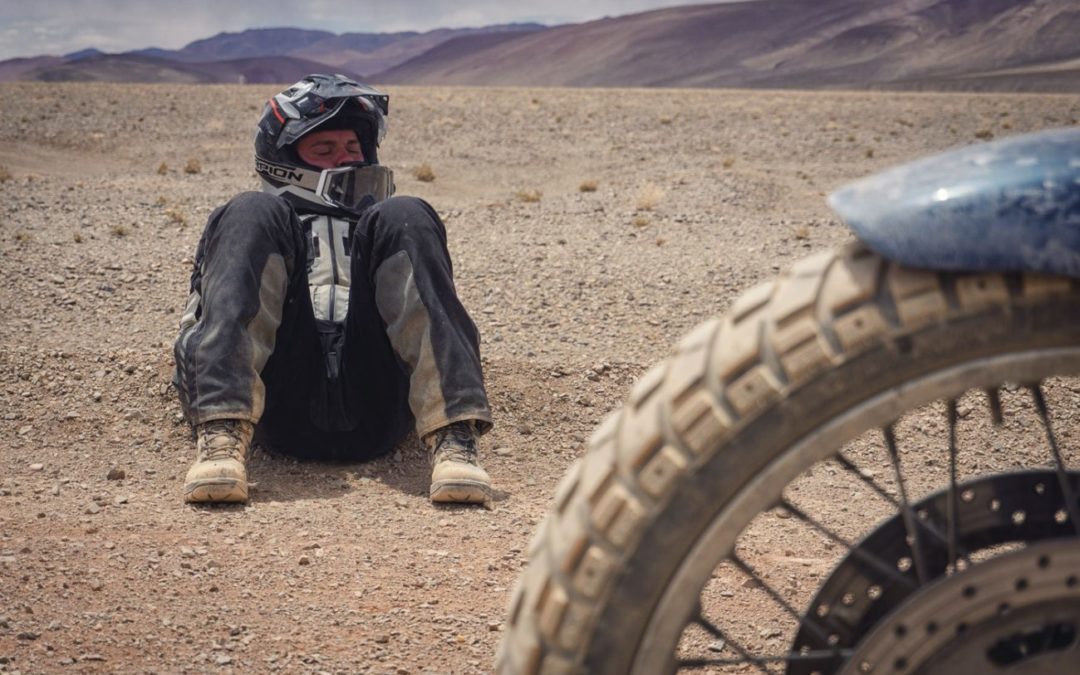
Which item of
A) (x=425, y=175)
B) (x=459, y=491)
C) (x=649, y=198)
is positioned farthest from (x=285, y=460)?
(x=425, y=175)

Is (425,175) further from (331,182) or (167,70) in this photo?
(167,70)

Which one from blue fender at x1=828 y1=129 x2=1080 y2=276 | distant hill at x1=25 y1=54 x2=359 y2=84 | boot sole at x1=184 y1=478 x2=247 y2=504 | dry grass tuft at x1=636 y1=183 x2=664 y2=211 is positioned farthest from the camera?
distant hill at x1=25 y1=54 x2=359 y2=84

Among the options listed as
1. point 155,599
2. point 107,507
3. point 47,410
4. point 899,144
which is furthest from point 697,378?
point 899,144

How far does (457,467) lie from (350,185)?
1.25 m

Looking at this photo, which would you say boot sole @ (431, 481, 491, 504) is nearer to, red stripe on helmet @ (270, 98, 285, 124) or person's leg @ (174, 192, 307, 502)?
person's leg @ (174, 192, 307, 502)

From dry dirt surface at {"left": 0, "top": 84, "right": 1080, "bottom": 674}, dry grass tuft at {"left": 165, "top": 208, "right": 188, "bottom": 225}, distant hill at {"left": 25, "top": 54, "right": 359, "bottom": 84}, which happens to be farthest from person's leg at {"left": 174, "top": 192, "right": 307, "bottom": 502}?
distant hill at {"left": 25, "top": 54, "right": 359, "bottom": 84}

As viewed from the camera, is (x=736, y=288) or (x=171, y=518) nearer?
(x=171, y=518)

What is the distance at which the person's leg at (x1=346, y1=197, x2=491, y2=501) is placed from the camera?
357 cm

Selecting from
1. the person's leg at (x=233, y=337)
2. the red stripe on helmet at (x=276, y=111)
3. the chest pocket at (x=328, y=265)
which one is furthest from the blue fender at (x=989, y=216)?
the red stripe on helmet at (x=276, y=111)

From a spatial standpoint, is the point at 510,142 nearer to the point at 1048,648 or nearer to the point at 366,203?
the point at 366,203

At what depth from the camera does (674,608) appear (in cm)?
139

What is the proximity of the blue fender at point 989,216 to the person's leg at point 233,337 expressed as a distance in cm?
243

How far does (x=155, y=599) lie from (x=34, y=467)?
1.47 metres

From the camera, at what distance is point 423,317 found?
357 cm
